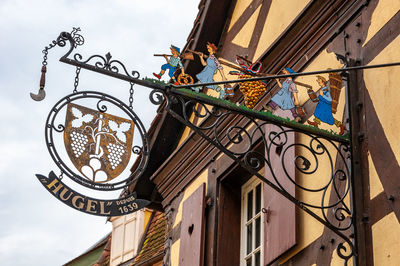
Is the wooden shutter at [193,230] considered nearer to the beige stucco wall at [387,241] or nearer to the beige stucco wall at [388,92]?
the beige stucco wall at [388,92]

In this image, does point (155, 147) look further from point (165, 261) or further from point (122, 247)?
point (122, 247)

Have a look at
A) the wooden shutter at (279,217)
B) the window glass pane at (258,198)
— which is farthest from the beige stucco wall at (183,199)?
the wooden shutter at (279,217)

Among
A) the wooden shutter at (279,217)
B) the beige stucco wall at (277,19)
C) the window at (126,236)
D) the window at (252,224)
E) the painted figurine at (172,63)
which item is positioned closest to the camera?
the wooden shutter at (279,217)

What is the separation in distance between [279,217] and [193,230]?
1707mm

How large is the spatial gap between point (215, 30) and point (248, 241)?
8.14 ft

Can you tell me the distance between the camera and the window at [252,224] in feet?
25.9

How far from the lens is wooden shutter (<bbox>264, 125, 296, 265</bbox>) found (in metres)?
6.93

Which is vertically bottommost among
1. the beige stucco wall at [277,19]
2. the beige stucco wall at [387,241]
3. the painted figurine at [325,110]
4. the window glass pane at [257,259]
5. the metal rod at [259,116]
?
the beige stucco wall at [387,241]

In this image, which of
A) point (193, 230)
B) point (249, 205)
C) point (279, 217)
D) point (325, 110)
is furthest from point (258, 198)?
point (325, 110)

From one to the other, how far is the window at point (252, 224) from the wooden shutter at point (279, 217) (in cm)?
47

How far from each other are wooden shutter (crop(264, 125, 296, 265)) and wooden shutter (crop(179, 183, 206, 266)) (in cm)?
119

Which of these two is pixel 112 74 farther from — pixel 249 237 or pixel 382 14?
pixel 249 237

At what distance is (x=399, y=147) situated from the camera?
5992 millimetres

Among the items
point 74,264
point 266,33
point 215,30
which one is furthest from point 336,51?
point 74,264
